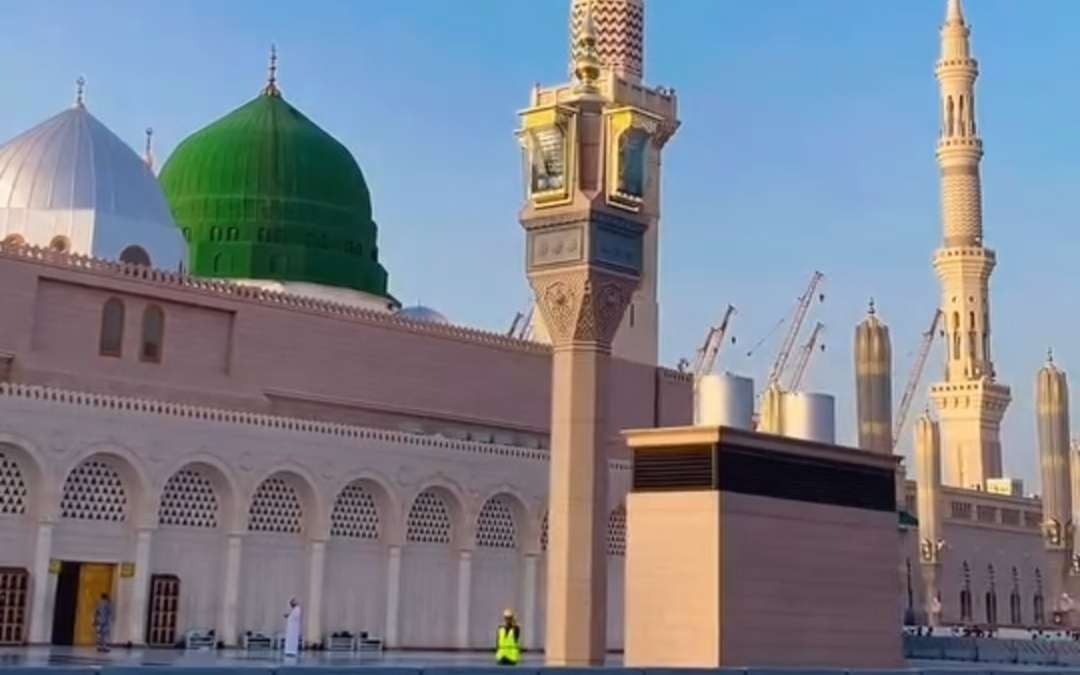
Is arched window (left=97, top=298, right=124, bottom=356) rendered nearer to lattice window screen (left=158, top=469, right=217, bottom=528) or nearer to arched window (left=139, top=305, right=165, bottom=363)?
arched window (left=139, top=305, right=165, bottom=363)

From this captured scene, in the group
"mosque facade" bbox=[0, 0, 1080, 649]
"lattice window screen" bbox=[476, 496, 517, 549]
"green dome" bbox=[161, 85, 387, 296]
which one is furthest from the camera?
"green dome" bbox=[161, 85, 387, 296]

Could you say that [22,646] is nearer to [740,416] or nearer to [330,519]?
[330,519]

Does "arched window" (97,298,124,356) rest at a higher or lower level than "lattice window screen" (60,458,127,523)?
higher

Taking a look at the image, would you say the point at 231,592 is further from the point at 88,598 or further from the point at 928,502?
the point at 928,502

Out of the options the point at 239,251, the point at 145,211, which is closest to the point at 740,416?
the point at 145,211

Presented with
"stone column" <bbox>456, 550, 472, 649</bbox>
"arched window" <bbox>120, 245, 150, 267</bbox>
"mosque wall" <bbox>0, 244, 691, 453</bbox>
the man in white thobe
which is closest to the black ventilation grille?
the man in white thobe

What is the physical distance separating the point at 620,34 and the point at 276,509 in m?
13.1

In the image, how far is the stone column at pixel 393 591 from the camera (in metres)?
22.0

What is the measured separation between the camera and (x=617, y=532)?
84.2ft

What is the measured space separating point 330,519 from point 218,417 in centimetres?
245

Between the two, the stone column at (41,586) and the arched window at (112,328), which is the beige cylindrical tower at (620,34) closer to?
the arched window at (112,328)

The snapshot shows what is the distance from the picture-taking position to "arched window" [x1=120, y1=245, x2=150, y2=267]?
74.4 feet

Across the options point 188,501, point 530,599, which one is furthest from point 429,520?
point 188,501

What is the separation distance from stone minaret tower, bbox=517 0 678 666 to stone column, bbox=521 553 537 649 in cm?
1095
